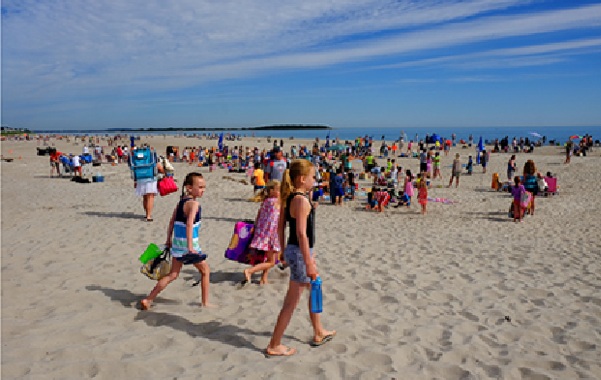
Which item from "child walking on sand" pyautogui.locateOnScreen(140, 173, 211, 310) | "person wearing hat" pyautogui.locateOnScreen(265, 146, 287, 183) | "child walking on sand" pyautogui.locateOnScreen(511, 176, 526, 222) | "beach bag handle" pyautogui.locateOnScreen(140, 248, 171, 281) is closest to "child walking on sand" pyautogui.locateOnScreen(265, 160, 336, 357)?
"child walking on sand" pyautogui.locateOnScreen(140, 173, 211, 310)

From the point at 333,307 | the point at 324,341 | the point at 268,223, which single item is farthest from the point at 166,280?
the point at 333,307

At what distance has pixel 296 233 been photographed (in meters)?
3.37

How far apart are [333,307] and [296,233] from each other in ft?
5.81

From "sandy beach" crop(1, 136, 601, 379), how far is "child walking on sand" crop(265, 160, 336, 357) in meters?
0.30

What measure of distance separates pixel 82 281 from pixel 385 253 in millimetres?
4614

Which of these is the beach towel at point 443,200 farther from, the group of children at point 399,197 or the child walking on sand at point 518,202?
the child walking on sand at point 518,202

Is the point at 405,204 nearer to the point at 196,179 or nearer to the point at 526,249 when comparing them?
the point at 526,249

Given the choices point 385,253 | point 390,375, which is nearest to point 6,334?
point 390,375

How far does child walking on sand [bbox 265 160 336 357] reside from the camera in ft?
10.8

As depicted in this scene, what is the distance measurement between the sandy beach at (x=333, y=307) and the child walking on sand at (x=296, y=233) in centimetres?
30

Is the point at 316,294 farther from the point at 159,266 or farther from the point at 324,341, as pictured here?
the point at 159,266

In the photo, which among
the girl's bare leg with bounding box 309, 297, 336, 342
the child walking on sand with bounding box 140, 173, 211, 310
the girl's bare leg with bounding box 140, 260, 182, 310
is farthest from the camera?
the girl's bare leg with bounding box 140, 260, 182, 310

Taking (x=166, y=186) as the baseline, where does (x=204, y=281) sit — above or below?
below

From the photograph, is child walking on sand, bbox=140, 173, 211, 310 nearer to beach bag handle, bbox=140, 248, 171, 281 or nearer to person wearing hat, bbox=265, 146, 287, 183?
beach bag handle, bbox=140, 248, 171, 281
